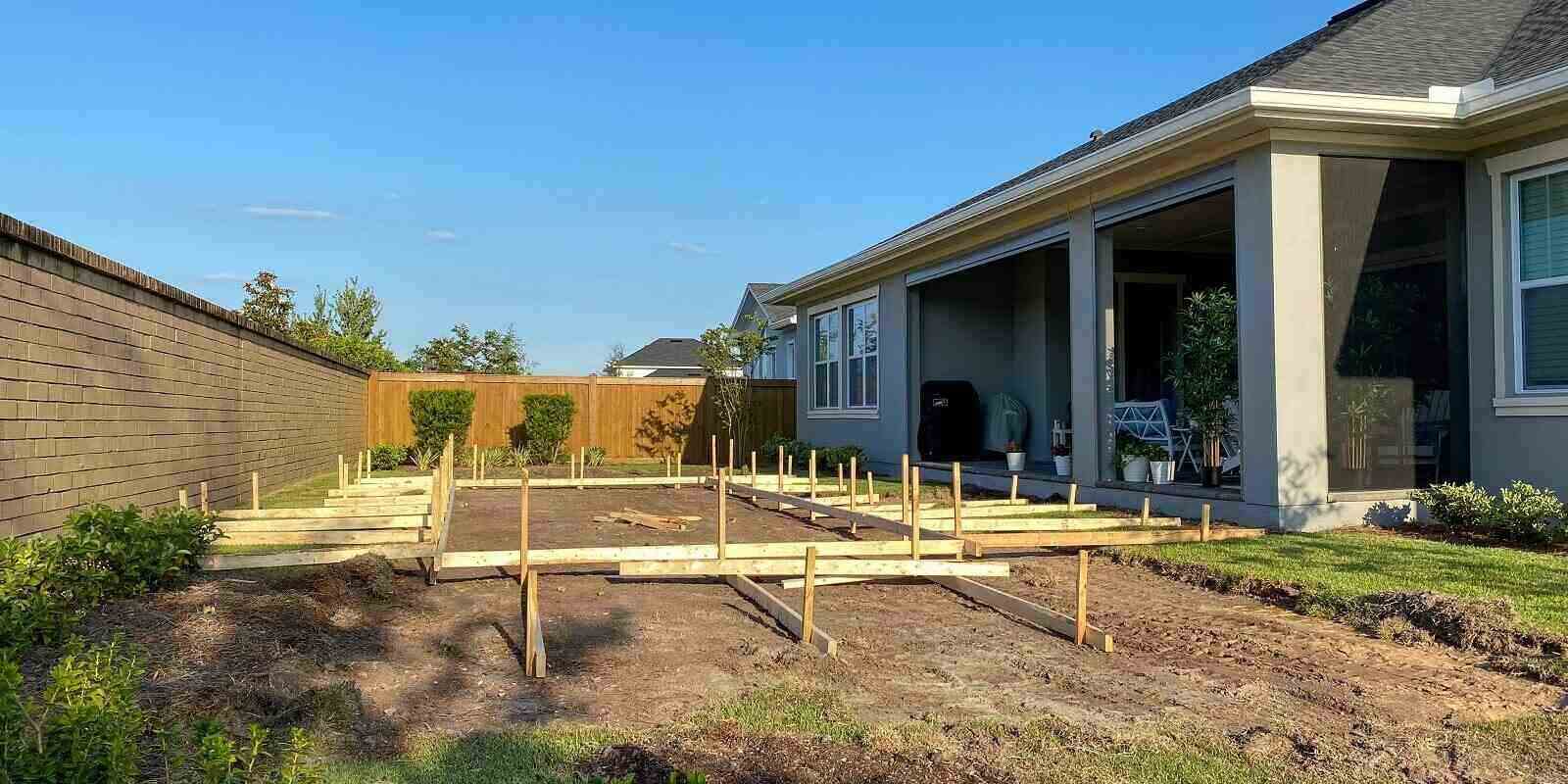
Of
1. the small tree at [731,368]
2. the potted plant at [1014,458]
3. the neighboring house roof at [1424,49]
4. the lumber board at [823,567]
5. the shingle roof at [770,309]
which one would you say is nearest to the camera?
the lumber board at [823,567]

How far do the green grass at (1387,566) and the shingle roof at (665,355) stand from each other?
1529 inches

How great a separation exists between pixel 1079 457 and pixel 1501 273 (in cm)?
468

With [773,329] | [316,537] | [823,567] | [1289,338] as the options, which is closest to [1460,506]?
[1289,338]

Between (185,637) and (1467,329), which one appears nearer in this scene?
(185,637)

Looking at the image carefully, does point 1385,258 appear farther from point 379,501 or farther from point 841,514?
point 379,501

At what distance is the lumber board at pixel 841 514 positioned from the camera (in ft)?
31.3

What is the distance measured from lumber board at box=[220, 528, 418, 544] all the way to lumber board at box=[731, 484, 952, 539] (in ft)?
12.9

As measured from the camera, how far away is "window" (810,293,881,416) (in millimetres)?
19141

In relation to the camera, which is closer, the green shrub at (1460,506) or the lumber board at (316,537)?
the lumber board at (316,537)

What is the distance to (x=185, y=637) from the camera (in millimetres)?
5406

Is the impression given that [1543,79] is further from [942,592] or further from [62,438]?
[62,438]

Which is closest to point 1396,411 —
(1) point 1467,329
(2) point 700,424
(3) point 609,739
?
(1) point 1467,329

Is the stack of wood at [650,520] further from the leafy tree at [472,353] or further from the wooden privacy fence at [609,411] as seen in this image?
the leafy tree at [472,353]

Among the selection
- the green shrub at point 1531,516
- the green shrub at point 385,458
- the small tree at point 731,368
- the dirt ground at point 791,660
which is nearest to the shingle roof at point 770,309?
the small tree at point 731,368
